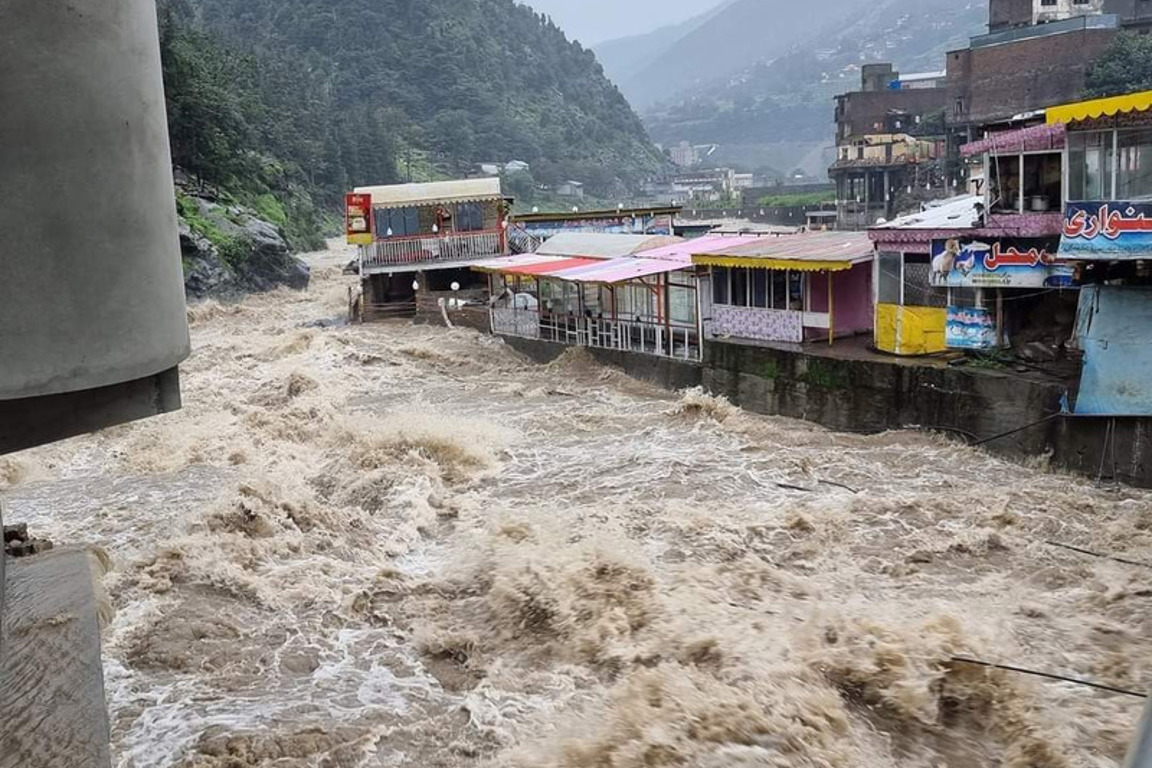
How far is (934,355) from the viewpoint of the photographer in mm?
17203

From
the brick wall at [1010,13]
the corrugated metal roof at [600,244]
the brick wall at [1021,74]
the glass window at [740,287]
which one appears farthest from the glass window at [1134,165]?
the brick wall at [1010,13]

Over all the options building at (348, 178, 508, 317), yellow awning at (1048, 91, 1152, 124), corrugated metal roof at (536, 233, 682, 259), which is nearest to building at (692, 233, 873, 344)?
yellow awning at (1048, 91, 1152, 124)

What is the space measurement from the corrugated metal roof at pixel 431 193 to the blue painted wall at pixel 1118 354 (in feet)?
77.4

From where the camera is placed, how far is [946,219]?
1773cm

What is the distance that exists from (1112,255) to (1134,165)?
4.89ft

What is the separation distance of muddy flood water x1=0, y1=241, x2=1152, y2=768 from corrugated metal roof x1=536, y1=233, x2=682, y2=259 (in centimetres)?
905

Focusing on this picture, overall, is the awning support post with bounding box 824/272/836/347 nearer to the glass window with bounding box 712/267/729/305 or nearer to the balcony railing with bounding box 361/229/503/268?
the glass window with bounding box 712/267/729/305

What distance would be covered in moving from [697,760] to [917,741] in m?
1.79

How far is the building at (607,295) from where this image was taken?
22094 millimetres

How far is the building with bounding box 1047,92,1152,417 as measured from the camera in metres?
13.7

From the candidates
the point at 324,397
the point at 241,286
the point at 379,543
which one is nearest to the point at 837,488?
the point at 379,543

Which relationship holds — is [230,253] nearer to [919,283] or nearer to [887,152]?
[919,283]

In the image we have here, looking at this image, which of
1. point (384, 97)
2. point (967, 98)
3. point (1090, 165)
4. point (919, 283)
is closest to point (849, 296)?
point (919, 283)

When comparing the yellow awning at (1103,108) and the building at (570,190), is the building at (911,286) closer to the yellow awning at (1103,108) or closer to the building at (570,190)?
Answer: the yellow awning at (1103,108)
